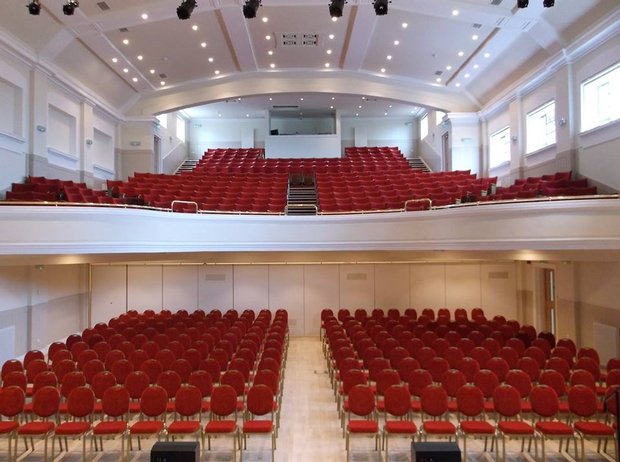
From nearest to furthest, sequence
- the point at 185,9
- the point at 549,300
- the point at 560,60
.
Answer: the point at 185,9
the point at 560,60
the point at 549,300

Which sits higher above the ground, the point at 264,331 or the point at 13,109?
the point at 13,109

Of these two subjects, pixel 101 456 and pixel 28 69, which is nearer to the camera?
pixel 101 456

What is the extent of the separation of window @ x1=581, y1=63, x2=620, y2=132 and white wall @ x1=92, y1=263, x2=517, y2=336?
535 cm

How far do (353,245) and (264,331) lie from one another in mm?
3199

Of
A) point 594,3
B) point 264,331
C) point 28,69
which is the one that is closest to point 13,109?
point 28,69

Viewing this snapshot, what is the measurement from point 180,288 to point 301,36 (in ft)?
30.1

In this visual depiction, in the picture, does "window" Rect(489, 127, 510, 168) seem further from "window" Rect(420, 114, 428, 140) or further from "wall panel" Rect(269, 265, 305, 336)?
"wall panel" Rect(269, 265, 305, 336)

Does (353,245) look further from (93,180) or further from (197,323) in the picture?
(93,180)

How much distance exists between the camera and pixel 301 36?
14.7 m

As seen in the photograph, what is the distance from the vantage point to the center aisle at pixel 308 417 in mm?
6520

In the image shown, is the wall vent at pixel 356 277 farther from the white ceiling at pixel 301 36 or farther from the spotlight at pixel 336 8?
the spotlight at pixel 336 8

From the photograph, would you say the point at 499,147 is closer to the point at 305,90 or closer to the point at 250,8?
the point at 305,90

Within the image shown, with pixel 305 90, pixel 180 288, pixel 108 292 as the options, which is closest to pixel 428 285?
pixel 180 288

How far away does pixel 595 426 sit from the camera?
19.5 feet
